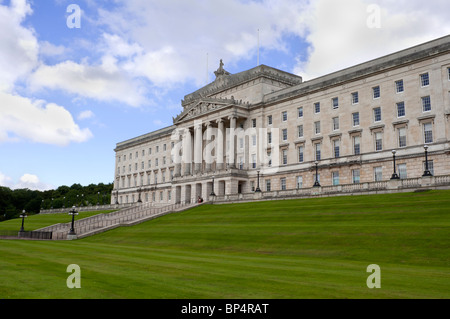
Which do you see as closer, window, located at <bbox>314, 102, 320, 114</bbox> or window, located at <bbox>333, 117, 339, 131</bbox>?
window, located at <bbox>333, 117, 339, 131</bbox>

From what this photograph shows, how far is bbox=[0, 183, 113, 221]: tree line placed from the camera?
144 metres

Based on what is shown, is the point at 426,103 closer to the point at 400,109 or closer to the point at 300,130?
the point at 400,109

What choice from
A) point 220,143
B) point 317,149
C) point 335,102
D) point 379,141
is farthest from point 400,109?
point 220,143

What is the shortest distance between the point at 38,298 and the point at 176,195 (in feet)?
266

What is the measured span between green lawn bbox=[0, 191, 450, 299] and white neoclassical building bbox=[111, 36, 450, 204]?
16358 millimetres

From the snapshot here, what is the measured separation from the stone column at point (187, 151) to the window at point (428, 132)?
48.9 m

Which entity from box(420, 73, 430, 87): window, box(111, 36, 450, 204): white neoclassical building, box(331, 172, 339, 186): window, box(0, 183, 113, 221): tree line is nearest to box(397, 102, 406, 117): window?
box(111, 36, 450, 204): white neoclassical building

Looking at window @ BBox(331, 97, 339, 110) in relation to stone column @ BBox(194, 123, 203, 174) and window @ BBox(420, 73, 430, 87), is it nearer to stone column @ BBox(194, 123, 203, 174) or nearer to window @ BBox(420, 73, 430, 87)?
window @ BBox(420, 73, 430, 87)

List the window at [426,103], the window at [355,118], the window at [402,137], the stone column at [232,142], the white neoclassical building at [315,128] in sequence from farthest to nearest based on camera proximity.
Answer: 1. the stone column at [232,142]
2. the window at [355,118]
3. the window at [402,137]
4. the white neoclassical building at [315,128]
5. the window at [426,103]

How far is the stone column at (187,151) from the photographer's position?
90875mm

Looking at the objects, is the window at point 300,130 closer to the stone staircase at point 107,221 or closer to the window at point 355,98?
the window at point 355,98

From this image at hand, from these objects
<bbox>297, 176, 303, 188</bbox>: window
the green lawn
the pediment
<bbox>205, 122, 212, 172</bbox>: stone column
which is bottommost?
the green lawn

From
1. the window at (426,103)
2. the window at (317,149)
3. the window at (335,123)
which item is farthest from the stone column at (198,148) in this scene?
the window at (426,103)
